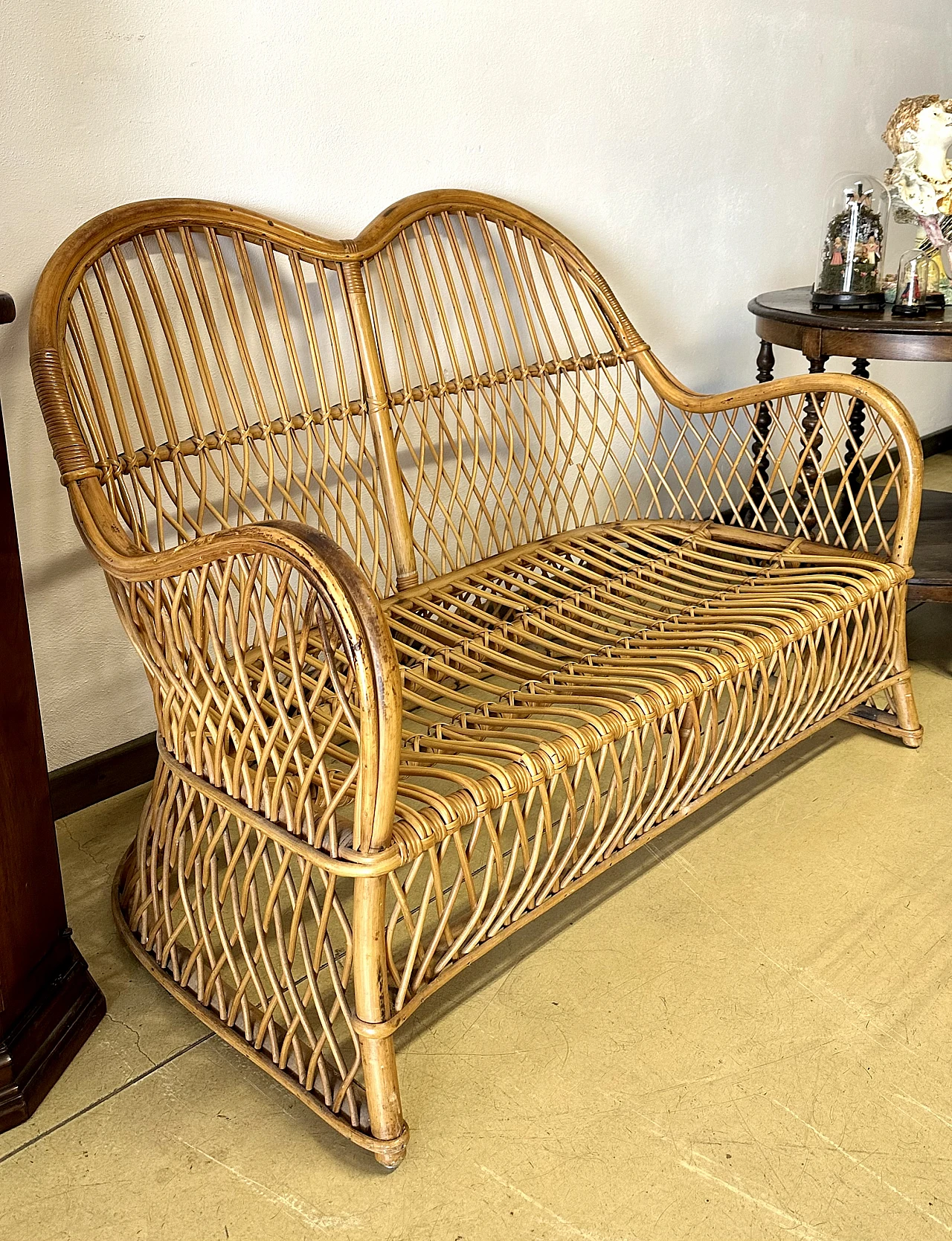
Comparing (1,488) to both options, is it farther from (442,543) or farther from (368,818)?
(442,543)

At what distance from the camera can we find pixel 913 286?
2.21m

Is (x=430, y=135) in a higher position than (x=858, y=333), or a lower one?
higher

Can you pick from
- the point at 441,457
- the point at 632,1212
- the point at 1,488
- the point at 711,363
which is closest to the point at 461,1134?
the point at 632,1212

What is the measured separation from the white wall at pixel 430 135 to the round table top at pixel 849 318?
1.16 ft

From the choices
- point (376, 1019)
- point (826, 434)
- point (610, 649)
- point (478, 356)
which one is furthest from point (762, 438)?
point (376, 1019)

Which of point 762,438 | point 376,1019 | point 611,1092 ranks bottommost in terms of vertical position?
point 611,1092

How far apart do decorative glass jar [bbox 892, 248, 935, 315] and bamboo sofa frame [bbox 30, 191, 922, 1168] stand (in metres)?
0.31

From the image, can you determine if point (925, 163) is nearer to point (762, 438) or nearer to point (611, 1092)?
point (762, 438)

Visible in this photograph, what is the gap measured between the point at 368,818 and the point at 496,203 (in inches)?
50.5

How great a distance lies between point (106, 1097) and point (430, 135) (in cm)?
160

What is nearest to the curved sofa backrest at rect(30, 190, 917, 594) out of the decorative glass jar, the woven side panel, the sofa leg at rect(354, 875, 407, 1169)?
the decorative glass jar

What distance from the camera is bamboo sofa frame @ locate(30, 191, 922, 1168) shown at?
121cm

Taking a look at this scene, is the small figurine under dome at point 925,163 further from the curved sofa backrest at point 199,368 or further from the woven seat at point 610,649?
the curved sofa backrest at point 199,368

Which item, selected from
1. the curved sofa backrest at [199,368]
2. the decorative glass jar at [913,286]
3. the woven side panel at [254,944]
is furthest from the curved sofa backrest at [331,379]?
the woven side panel at [254,944]
